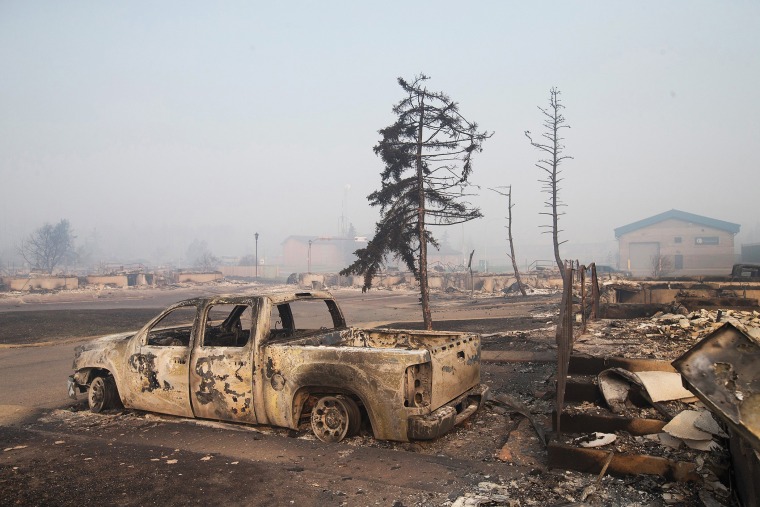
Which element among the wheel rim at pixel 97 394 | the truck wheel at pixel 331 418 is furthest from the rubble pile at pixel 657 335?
the wheel rim at pixel 97 394

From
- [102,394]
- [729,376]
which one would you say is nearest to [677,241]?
[102,394]

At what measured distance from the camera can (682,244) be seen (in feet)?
245

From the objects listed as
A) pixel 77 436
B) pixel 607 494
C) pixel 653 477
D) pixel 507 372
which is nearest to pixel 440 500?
pixel 607 494

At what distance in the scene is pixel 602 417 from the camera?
5.30m

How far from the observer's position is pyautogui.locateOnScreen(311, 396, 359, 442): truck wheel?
5770 millimetres

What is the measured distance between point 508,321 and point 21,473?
626 inches

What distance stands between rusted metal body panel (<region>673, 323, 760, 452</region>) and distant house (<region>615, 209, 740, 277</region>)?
72.0m

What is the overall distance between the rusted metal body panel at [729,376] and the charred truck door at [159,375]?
5.46 m

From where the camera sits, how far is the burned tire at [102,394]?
7309 mm

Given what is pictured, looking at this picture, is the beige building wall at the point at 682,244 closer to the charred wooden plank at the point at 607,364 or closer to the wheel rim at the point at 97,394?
the charred wooden plank at the point at 607,364

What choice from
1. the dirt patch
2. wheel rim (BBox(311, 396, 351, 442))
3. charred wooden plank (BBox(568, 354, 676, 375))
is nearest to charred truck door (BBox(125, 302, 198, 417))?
wheel rim (BBox(311, 396, 351, 442))

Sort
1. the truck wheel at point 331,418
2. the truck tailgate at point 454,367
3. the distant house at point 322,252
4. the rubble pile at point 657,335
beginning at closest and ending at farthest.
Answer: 1. the truck tailgate at point 454,367
2. the truck wheel at point 331,418
3. the rubble pile at point 657,335
4. the distant house at point 322,252

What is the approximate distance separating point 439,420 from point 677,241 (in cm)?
8100

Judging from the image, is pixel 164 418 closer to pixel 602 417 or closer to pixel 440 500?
pixel 440 500
